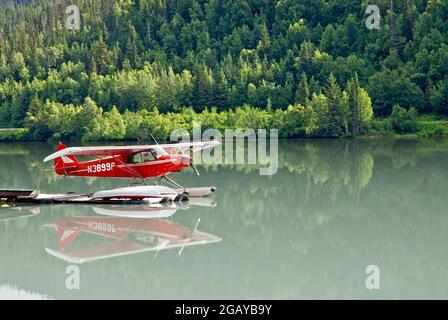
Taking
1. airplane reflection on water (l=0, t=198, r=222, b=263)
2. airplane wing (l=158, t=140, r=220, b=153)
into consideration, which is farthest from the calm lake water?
airplane wing (l=158, t=140, r=220, b=153)

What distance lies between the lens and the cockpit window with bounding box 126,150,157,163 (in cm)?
2544

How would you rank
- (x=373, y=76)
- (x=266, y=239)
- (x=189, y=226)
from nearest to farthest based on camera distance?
(x=266, y=239), (x=189, y=226), (x=373, y=76)

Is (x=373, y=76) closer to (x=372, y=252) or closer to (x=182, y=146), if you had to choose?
(x=182, y=146)

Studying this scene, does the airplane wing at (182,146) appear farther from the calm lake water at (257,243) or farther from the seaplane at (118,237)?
the seaplane at (118,237)

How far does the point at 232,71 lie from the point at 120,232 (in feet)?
190

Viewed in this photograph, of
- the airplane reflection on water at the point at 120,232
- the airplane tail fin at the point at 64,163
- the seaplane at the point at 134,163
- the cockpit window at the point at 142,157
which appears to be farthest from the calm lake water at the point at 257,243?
the cockpit window at the point at 142,157

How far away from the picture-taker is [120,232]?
66.1ft

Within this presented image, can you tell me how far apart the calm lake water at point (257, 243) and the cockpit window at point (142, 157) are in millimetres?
2239

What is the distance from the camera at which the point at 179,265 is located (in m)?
16.5

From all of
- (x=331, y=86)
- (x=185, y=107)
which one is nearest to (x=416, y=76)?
(x=331, y=86)

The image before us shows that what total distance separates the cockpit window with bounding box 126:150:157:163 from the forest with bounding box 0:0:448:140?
116 ft

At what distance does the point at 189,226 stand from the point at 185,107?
174 ft

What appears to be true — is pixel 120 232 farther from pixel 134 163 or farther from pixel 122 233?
pixel 134 163

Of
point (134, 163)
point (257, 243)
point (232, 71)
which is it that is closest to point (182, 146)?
point (134, 163)
